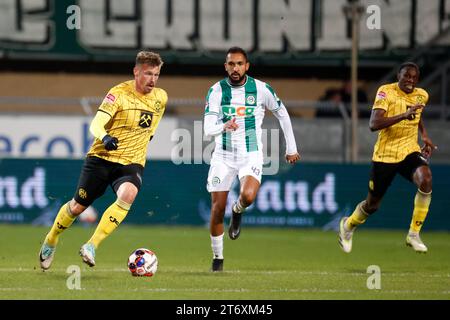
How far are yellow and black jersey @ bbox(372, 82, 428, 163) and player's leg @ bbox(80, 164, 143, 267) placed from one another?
3.66 metres

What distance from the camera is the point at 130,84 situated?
12.4 m

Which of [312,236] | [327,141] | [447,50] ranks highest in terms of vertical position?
[447,50]

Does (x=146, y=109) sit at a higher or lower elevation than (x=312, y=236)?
higher

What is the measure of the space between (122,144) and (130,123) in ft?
0.80

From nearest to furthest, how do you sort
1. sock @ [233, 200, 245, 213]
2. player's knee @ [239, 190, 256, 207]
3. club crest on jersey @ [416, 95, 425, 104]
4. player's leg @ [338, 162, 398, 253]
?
player's knee @ [239, 190, 256, 207], sock @ [233, 200, 245, 213], club crest on jersey @ [416, 95, 425, 104], player's leg @ [338, 162, 398, 253]

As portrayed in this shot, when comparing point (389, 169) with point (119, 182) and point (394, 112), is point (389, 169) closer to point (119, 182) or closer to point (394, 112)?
point (394, 112)

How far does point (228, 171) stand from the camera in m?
12.9

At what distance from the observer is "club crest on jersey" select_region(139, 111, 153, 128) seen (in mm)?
12266

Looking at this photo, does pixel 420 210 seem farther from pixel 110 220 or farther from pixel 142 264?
pixel 110 220

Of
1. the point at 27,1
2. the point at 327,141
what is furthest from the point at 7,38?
the point at 327,141

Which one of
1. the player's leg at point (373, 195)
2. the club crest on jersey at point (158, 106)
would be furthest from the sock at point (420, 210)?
the club crest on jersey at point (158, 106)

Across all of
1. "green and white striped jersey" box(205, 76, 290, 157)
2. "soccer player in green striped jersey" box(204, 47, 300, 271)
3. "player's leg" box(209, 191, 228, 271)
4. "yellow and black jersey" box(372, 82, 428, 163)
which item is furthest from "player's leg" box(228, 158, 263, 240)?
"yellow and black jersey" box(372, 82, 428, 163)

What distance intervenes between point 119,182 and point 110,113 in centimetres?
73

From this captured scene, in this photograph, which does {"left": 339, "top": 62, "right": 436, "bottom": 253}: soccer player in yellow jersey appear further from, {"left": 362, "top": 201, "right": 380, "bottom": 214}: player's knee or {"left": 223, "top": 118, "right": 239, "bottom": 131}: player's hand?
{"left": 223, "top": 118, "right": 239, "bottom": 131}: player's hand
